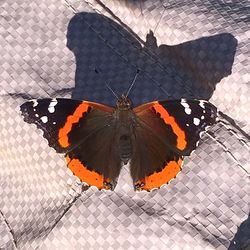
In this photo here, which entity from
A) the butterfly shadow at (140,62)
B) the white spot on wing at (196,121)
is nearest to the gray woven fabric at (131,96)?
the butterfly shadow at (140,62)

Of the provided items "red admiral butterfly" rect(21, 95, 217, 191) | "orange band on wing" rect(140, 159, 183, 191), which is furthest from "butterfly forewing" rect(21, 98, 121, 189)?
"orange band on wing" rect(140, 159, 183, 191)

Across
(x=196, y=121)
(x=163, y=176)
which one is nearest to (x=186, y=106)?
(x=196, y=121)

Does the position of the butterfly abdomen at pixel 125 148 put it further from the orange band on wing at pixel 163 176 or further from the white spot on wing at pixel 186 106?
the white spot on wing at pixel 186 106

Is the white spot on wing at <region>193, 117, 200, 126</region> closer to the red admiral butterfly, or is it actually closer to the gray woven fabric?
the red admiral butterfly

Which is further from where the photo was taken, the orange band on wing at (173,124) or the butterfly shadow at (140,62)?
the butterfly shadow at (140,62)

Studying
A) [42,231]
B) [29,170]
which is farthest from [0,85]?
[42,231]

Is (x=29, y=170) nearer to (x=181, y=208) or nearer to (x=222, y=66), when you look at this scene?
(x=181, y=208)

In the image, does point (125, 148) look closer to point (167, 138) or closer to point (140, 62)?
point (167, 138)
